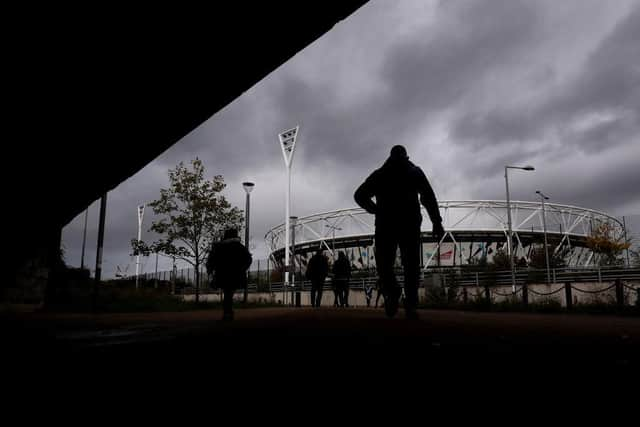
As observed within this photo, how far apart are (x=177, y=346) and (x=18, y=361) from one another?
88 cm

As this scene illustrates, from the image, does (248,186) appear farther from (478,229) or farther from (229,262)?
(478,229)

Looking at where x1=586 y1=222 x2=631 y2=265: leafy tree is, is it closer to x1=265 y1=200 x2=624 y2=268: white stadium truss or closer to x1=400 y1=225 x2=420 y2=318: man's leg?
x1=265 y1=200 x2=624 y2=268: white stadium truss

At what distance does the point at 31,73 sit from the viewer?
3869 millimetres

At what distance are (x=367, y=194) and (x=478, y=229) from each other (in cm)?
4714

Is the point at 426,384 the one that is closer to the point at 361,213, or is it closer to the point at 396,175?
the point at 396,175

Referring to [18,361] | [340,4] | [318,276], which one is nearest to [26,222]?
[318,276]

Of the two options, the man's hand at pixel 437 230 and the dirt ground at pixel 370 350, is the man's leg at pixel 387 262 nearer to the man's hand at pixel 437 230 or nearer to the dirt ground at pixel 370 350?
the man's hand at pixel 437 230

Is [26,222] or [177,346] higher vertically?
[26,222]

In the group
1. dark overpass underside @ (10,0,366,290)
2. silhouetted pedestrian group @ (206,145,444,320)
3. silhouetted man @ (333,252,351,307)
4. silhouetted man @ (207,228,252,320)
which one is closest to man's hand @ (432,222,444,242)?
silhouetted pedestrian group @ (206,145,444,320)

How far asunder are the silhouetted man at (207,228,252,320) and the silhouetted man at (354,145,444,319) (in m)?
2.62

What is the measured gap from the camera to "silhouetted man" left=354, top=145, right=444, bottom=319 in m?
4.54

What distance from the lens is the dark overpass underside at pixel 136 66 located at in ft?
9.86

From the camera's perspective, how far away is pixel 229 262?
6480 millimetres

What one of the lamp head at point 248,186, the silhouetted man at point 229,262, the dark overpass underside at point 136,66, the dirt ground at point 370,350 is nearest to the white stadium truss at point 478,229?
the lamp head at point 248,186
